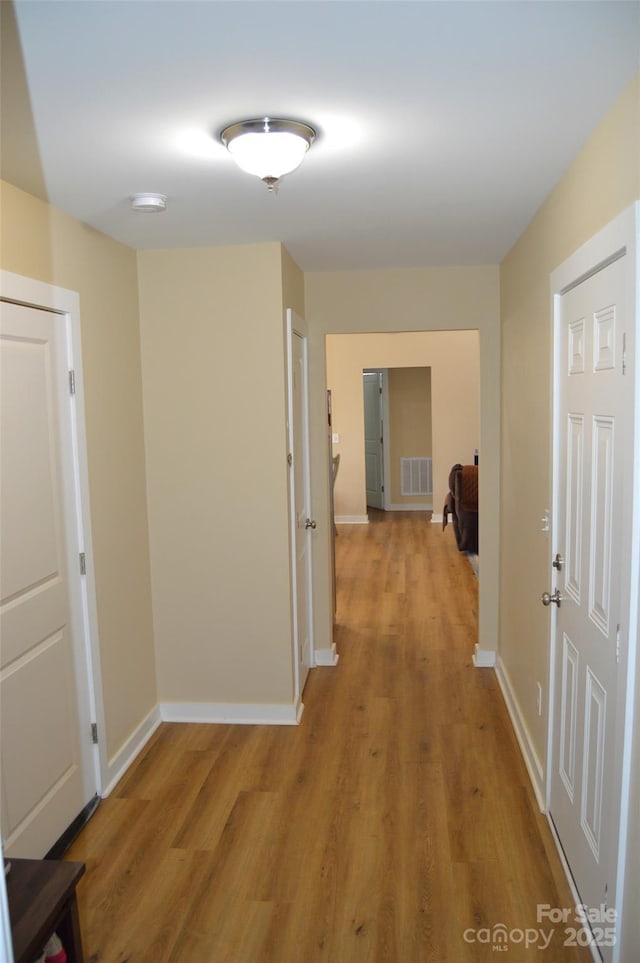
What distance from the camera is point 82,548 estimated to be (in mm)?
2893

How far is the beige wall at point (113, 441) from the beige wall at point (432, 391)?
5.70 metres

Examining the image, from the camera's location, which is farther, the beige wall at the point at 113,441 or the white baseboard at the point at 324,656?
the white baseboard at the point at 324,656

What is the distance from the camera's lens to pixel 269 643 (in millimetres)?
3666

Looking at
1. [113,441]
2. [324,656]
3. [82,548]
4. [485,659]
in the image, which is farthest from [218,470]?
[485,659]

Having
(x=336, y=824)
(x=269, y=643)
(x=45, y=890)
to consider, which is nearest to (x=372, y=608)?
(x=269, y=643)

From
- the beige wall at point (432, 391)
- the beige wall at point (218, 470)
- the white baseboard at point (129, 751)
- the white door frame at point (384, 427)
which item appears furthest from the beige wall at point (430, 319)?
the white door frame at point (384, 427)

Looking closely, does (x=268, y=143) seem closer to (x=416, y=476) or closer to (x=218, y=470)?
(x=218, y=470)

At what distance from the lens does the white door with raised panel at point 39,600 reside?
2.38 m

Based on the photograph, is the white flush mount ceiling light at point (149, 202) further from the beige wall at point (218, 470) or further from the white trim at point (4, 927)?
the white trim at point (4, 927)

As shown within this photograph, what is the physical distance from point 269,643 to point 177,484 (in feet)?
3.11

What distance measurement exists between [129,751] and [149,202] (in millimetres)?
2415

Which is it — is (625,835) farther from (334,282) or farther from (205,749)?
(334,282)

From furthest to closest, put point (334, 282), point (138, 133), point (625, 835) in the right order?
point (334, 282), point (138, 133), point (625, 835)

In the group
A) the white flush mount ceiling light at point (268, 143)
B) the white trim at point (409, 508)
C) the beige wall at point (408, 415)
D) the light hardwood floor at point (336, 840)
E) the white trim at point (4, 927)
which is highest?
the white flush mount ceiling light at point (268, 143)
